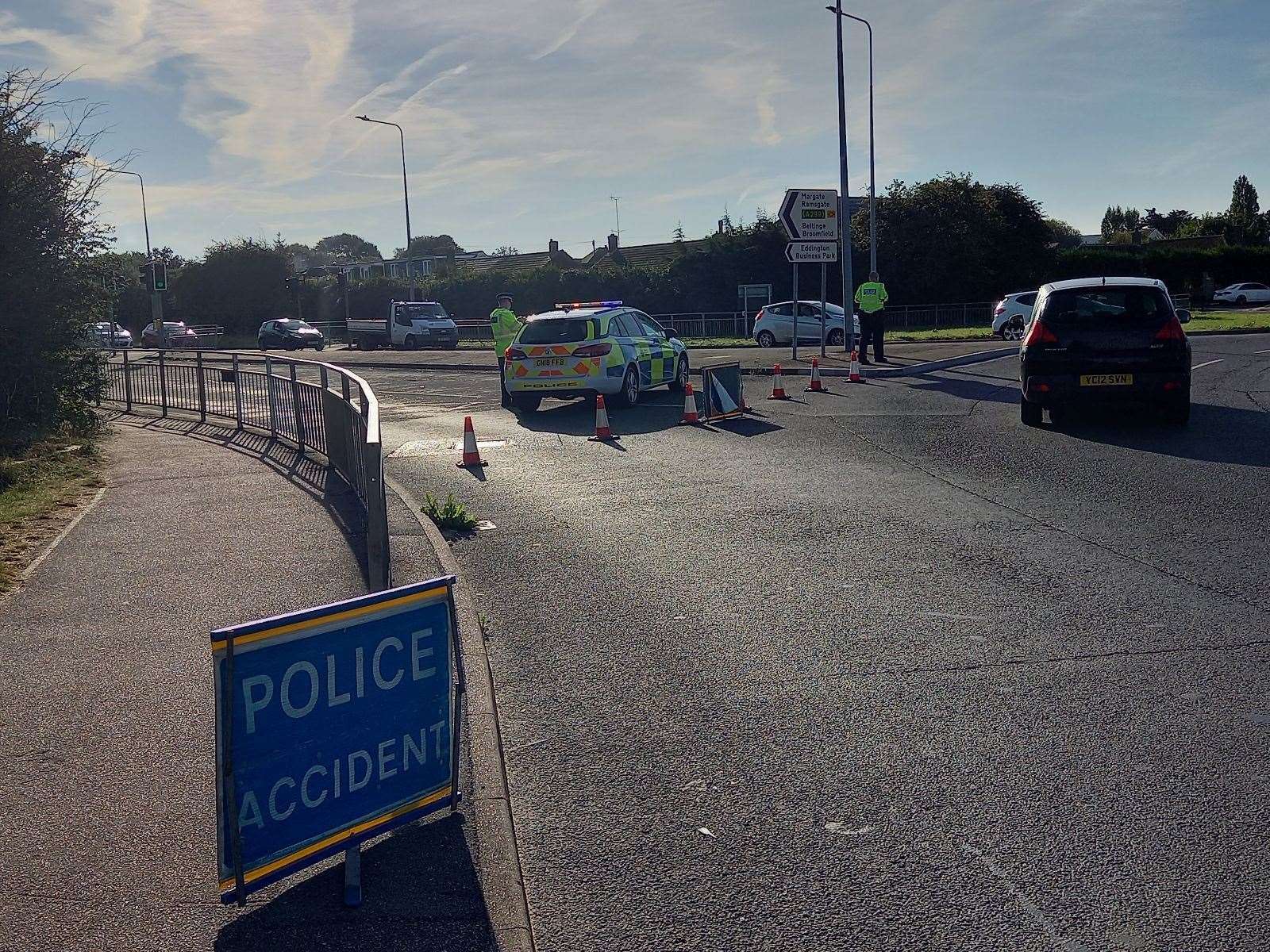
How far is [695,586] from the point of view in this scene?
304 inches

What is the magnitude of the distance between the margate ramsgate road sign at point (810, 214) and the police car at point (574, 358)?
363 inches

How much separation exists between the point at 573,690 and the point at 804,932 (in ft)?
7.83

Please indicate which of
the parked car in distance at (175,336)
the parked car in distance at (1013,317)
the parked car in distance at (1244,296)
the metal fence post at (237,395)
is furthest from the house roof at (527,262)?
the metal fence post at (237,395)

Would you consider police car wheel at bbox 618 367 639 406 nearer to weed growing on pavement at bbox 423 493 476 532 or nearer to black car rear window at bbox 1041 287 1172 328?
black car rear window at bbox 1041 287 1172 328

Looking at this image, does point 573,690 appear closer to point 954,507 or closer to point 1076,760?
point 1076,760

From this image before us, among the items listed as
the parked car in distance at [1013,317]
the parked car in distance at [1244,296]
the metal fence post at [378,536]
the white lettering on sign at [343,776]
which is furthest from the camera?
the parked car in distance at [1244,296]

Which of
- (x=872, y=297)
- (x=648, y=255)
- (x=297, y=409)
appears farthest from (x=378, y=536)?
(x=648, y=255)

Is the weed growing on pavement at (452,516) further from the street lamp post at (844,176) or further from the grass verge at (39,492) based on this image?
the street lamp post at (844,176)

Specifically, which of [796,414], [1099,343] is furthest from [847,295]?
[1099,343]

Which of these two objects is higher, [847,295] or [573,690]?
[847,295]

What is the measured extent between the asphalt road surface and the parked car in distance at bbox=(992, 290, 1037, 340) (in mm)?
22809

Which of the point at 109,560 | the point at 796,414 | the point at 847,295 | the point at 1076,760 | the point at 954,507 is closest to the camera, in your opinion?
the point at 1076,760

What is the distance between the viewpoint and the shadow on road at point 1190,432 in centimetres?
1241

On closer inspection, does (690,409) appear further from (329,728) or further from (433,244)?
(433,244)
